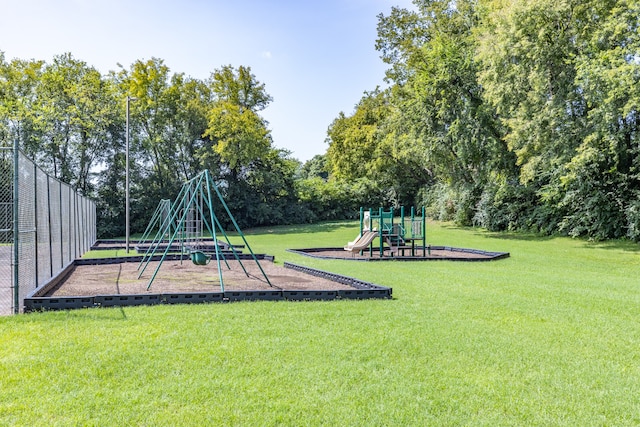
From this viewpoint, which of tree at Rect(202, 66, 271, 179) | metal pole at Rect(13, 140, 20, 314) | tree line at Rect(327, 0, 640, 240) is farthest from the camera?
tree at Rect(202, 66, 271, 179)

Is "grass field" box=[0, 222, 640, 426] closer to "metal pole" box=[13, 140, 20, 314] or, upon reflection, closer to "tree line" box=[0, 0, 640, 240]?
"metal pole" box=[13, 140, 20, 314]

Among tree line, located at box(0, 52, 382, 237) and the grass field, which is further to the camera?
tree line, located at box(0, 52, 382, 237)

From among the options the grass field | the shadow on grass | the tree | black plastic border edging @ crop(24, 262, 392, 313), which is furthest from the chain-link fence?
the tree

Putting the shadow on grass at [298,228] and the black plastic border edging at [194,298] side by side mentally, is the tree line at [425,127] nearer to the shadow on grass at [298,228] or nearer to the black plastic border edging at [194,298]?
the shadow on grass at [298,228]

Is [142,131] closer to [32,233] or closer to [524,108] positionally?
[524,108]

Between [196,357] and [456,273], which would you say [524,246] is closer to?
[456,273]

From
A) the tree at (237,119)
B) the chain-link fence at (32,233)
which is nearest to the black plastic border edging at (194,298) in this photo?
the chain-link fence at (32,233)

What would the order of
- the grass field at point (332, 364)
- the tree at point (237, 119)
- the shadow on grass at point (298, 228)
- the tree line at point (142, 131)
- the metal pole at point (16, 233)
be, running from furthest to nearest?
1. the tree at point (237, 119)
2. the shadow on grass at point (298, 228)
3. the tree line at point (142, 131)
4. the metal pole at point (16, 233)
5. the grass field at point (332, 364)

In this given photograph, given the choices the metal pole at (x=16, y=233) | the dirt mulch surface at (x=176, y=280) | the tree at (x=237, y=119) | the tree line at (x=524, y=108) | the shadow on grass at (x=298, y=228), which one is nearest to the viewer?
the metal pole at (x=16, y=233)

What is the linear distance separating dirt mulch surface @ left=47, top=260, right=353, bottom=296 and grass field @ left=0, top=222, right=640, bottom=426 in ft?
5.77

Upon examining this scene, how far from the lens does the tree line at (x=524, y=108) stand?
1672cm

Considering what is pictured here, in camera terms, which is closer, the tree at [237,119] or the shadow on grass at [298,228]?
the shadow on grass at [298,228]

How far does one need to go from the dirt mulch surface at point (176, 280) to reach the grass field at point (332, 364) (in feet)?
5.77

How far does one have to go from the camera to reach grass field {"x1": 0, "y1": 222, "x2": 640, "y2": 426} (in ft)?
10.3
